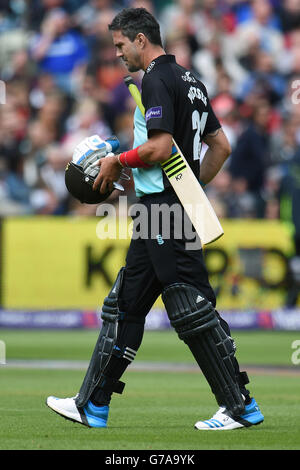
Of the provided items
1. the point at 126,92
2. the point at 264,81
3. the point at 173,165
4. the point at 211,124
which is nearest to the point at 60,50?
the point at 126,92

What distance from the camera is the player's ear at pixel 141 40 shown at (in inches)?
253

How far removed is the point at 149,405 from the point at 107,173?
220 cm

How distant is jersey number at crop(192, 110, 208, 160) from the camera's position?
650 cm

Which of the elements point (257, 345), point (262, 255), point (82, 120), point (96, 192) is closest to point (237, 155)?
point (262, 255)

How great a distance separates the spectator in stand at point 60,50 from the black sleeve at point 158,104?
12.9m

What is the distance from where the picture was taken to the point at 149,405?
789cm

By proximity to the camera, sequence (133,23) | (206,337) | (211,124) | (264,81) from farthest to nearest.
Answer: (264,81) → (211,124) → (133,23) → (206,337)

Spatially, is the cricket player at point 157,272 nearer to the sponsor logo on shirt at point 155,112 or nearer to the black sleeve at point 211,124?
the sponsor logo on shirt at point 155,112

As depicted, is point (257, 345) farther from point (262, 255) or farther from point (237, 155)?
point (237, 155)

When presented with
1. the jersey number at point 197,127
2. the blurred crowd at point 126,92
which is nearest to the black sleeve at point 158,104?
the jersey number at point 197,127

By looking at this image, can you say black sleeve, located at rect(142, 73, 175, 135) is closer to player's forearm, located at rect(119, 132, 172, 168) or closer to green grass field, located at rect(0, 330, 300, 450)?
player's forearm, located at rect(119, 132, 172, 168)

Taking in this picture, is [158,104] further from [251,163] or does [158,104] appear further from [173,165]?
[251,163]

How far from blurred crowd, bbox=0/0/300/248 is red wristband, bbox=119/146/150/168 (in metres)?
9.62

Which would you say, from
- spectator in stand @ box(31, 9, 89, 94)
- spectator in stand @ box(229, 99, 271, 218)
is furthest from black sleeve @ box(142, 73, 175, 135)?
spectator in stand @ box(31, 9, 89, 94)
